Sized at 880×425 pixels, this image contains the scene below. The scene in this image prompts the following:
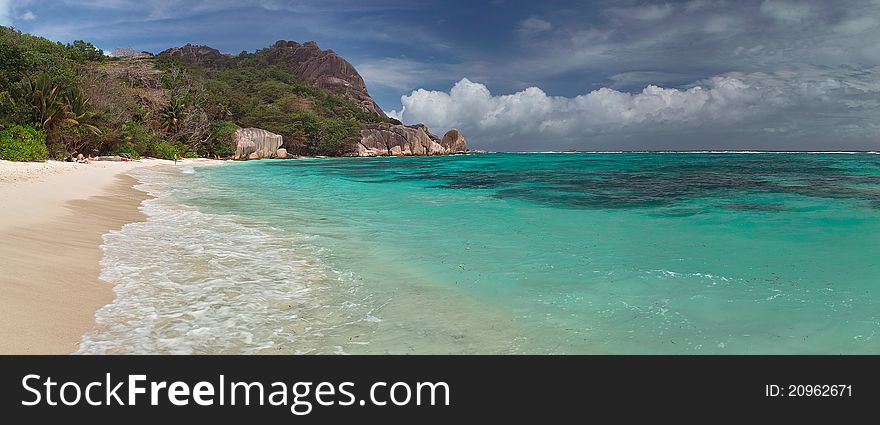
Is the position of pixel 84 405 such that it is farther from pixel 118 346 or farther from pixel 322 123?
pixel 322 123

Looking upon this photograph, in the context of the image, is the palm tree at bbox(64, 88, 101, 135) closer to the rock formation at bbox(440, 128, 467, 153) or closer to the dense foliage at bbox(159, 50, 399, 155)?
the dense foliage at bbox(159, 50, 399, 155)

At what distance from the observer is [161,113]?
53719 mm

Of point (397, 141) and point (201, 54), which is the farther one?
point (201, 54)

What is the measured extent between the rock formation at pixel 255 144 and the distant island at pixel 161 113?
15 cm

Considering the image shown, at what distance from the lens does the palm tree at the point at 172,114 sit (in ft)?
175

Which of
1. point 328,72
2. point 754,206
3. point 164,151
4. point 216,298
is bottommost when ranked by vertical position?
point 216,298

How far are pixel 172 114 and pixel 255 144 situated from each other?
50.4 ft

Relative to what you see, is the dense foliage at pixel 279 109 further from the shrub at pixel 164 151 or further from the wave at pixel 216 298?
the wave at pixel 216 298

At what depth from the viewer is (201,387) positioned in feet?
10.5

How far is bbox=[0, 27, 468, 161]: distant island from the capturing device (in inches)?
1106

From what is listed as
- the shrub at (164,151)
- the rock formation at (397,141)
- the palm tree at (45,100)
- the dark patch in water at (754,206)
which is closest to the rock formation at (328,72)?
the rock formation at (397,141)

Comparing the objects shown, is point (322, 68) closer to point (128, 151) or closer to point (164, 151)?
point (164, 151)

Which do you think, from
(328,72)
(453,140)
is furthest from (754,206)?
(328,72)

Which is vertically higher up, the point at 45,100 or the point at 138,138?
the point at 45,100
